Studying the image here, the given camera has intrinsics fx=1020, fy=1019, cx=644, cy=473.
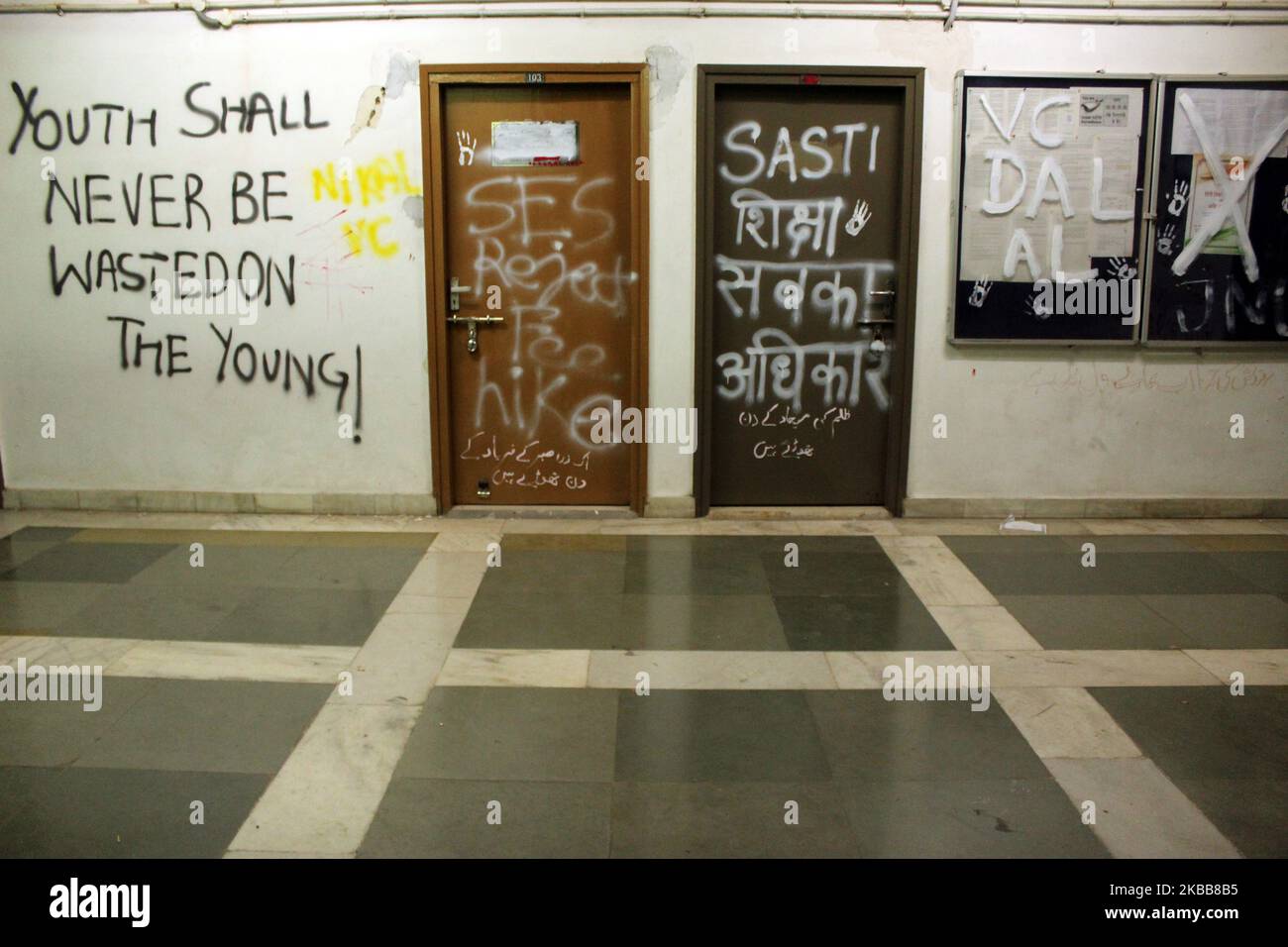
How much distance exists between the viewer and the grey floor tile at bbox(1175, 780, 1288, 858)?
321 cm

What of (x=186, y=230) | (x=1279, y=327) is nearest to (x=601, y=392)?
(x=186, y=230)

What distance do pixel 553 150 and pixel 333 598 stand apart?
10.0 feet

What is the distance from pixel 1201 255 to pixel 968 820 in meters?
4.67

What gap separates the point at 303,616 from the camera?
504 centimetres

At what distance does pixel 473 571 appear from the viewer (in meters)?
5.69

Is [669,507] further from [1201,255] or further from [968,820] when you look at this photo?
[1201,255]

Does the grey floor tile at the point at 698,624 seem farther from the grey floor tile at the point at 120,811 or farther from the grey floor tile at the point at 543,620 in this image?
the grey floor tile at the point at 120,811

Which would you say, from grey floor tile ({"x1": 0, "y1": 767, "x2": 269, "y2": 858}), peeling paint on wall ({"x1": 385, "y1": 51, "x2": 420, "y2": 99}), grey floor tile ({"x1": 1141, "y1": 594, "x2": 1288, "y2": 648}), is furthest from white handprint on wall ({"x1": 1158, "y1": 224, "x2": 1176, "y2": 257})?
grey floor tile ({"x1": 0, "y1": 767, "x2": 269, "y2": 858})

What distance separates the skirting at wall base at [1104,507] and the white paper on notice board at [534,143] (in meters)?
3.14

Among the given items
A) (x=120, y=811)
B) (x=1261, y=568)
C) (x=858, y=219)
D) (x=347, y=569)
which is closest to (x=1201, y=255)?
(x=1261, y=568)

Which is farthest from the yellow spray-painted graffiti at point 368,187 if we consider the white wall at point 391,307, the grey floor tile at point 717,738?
the grey floor tile at point 717,738

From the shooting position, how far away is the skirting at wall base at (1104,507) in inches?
263

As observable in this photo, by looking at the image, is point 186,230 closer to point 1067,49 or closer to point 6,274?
point 6,274

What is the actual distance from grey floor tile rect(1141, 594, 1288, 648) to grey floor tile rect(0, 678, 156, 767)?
473cm
